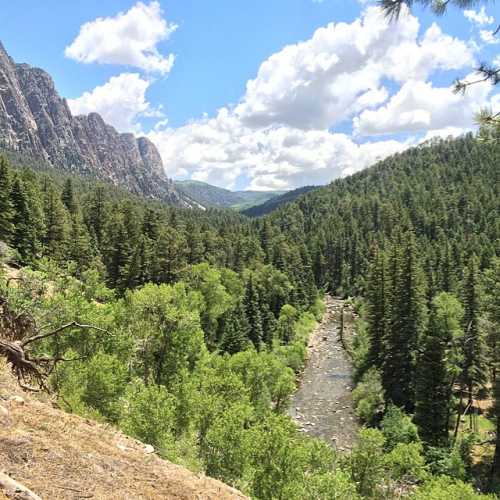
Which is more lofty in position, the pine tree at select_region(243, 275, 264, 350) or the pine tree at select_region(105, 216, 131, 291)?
the pine tree at select_region(105, 216, 131, 291)

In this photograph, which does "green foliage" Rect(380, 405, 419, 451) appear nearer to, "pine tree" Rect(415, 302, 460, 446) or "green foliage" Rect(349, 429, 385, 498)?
"pine tree" Rect(415, 302, 460, 446)

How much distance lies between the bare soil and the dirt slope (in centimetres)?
3071

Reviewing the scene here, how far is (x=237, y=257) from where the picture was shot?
99.3m

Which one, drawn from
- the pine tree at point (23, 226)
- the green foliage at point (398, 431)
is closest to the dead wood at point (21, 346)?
the green foliage at point (398, 431)

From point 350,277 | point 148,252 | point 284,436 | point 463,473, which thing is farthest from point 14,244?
point 350,277

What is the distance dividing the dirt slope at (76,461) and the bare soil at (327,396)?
3071 centimetres

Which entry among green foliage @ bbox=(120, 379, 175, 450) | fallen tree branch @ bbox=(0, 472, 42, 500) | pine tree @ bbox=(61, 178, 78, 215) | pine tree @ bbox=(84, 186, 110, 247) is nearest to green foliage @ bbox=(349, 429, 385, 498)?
green foliage @ bbox=(120, 379, 175, 450)

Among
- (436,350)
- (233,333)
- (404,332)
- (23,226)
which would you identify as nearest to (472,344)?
(436,350)

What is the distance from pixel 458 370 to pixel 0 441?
3841cm

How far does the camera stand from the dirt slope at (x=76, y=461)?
326 inches

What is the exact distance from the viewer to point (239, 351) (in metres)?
52.3

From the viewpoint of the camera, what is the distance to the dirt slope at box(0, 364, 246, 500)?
829cm

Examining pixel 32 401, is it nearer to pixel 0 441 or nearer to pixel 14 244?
pixel 0 441

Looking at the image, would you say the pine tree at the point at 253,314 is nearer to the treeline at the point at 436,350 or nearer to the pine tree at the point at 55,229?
the treeline at the point at 436,350
